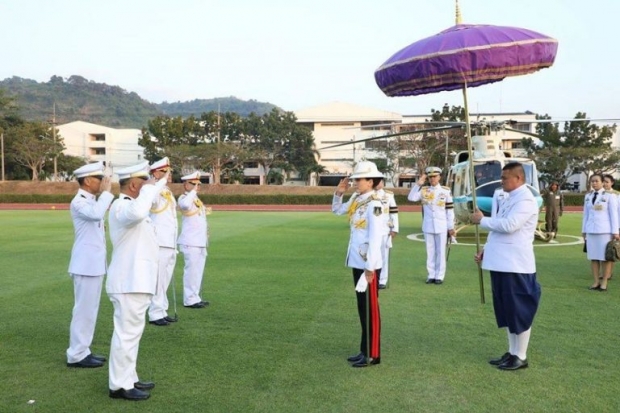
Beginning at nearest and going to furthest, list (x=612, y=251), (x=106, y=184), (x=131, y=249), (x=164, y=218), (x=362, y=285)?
(x=131, y=249) < (x=106, y=184) < (x=362, y=285) < (x=164, y=218) < (x=612, y=251)

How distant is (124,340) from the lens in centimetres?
426

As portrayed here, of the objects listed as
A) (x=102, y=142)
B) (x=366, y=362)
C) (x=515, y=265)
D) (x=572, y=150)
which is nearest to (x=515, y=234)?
(x=515, y=265)

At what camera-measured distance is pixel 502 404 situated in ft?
13.8

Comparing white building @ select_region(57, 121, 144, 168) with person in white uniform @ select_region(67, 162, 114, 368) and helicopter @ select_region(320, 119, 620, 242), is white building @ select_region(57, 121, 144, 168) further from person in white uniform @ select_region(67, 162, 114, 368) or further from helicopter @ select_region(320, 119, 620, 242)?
person in white uniform @ select_region(67, 162, 114, 368)

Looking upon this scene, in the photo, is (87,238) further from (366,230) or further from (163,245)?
(366,230)

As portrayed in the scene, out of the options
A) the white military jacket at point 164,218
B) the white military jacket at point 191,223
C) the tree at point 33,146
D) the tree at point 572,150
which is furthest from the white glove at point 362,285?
the tree at point 33,146

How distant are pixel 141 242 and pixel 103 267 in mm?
1092

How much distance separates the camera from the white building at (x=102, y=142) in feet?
258

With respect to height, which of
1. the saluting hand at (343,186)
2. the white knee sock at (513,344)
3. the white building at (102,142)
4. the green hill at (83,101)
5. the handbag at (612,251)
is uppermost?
the green hill at (83,101)

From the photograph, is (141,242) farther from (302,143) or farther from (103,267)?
(302,143)

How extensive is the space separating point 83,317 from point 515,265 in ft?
12.9

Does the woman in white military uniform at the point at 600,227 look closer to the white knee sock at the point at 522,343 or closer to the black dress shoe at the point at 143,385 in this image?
the white knee sock at the point at 522,343

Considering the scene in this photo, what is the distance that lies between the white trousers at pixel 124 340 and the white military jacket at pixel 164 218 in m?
2.63

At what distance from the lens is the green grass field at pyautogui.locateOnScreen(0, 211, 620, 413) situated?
429 cm
